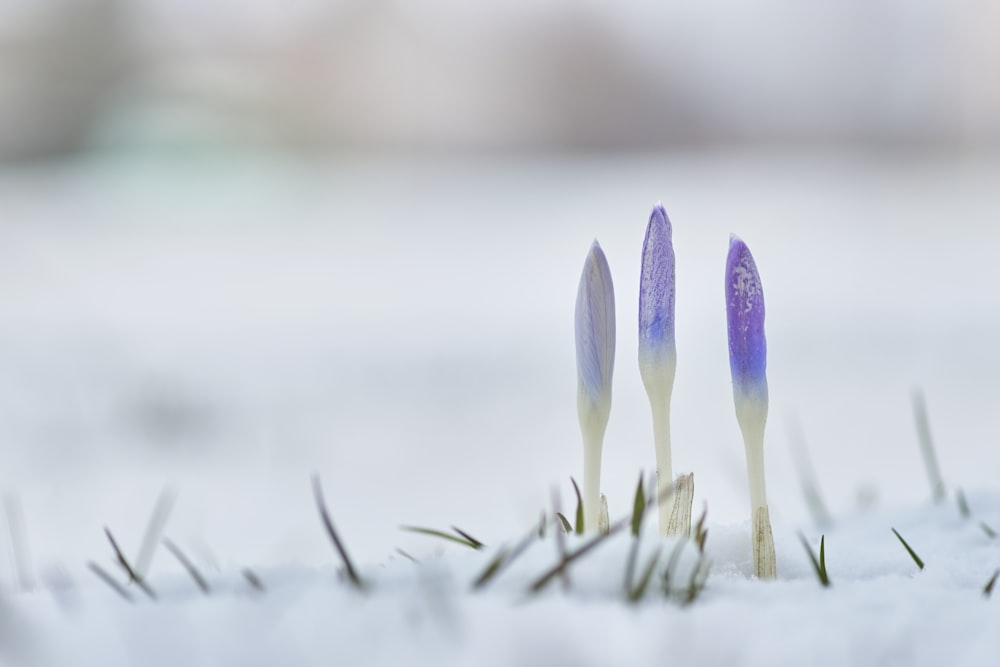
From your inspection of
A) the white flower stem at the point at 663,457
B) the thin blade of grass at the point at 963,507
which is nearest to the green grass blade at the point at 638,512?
the white flower stem at the point at 663,457

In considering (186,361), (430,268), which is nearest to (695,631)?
(186,361)

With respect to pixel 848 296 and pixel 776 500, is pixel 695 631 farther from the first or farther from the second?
pixel 848 296

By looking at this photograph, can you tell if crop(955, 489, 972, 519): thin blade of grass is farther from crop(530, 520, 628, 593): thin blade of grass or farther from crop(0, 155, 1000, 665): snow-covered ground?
crop(530, 520, 628, 593): thin blade of grass

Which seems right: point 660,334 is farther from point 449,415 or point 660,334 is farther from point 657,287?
point 449,415

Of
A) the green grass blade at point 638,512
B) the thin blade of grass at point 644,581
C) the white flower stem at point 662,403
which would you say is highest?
the white flower stem at point 662,403

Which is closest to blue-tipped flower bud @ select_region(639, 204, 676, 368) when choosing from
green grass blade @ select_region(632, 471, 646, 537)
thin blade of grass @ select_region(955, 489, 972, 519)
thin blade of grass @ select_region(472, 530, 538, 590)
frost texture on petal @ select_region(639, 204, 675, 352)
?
frost texture on petal @ select_region(639, 204, 675, 352)

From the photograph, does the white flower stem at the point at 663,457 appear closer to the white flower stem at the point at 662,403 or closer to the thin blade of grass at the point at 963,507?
the white flower stem at the point at 662,403
